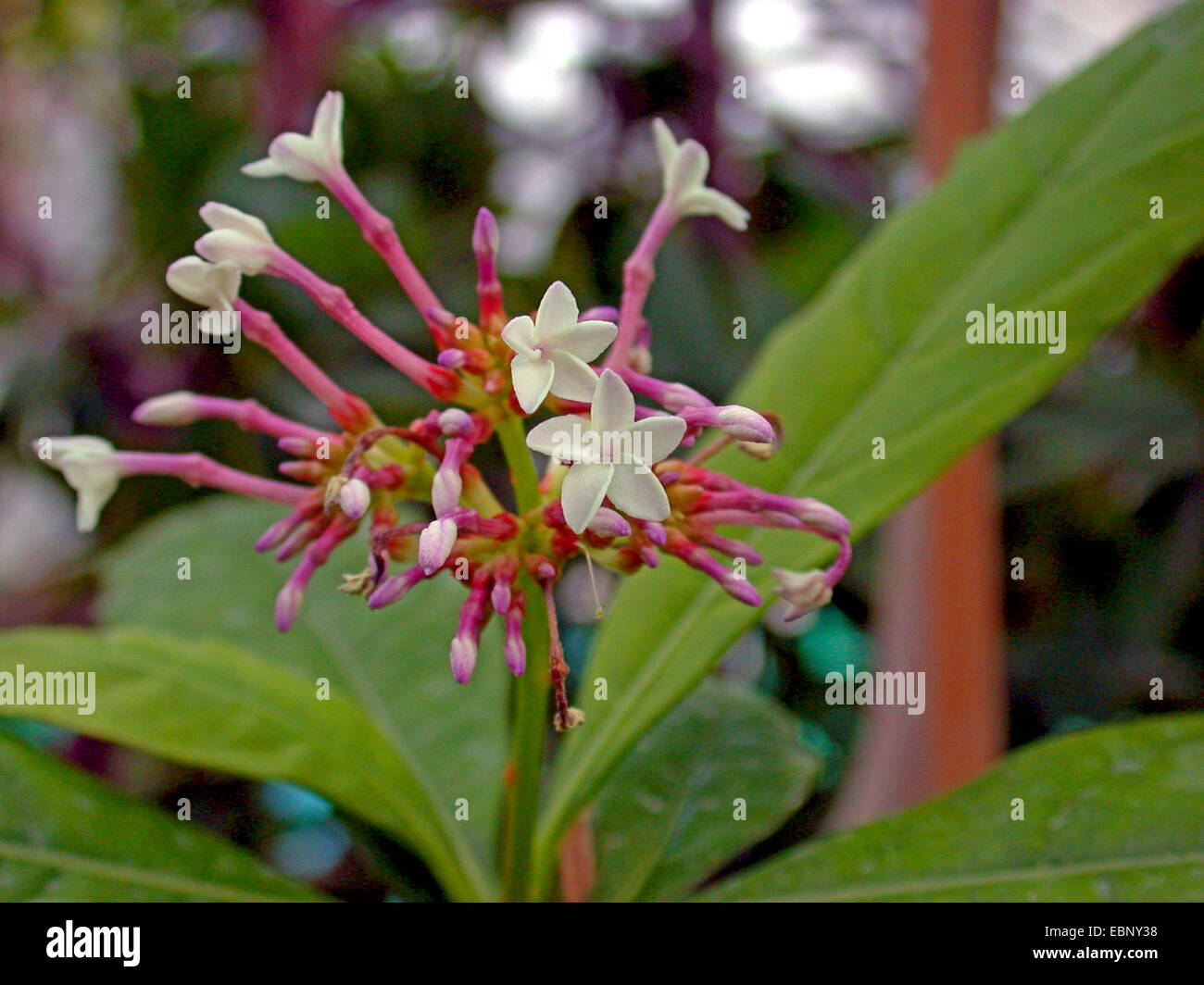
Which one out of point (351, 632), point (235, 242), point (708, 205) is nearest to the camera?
point (235, 242)

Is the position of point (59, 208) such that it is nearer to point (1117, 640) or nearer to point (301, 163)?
point (301, 163)

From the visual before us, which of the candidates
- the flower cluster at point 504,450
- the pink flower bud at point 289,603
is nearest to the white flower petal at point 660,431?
the flower cluster at point 504,450

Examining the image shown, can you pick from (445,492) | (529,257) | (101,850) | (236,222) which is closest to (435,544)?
(445,492)

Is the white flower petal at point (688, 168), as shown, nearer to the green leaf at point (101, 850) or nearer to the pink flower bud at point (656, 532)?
the pink flower bud at point (656, 532)

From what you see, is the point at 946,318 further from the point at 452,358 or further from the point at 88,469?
the point at 88,469

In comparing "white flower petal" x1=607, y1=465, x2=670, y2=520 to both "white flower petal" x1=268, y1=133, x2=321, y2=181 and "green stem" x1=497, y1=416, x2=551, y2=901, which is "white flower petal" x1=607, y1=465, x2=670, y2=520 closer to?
"green stem" x1=497, y1=416, x2=551, y2=901

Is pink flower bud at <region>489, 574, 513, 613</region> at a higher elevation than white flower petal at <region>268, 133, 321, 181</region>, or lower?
lower

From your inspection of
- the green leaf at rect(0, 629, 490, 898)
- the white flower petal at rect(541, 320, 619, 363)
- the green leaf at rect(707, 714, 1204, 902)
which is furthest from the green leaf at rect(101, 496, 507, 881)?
the white flower petal at rect(541, 320, 619, 363)
